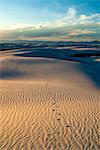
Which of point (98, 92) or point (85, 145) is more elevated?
point (98, 92)

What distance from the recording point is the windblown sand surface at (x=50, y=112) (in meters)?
9.09

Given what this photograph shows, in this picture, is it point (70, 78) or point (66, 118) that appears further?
point (70, 78)

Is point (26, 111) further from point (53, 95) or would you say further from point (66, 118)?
point (53, 95)

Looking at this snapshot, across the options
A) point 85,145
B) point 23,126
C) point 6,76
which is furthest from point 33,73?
point 85,145

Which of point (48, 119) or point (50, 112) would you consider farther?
point (50, 112)

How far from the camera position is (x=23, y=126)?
413 inches

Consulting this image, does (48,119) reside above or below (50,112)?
below

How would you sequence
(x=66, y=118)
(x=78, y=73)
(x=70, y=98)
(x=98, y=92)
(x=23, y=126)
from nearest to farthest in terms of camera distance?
(x=23, y=126) < (x=66, y=118) < (x=70, y=98) < (x=98, y=92) < (x=78, y=73)

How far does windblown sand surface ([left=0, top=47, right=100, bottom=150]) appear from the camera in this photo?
29.8 ft

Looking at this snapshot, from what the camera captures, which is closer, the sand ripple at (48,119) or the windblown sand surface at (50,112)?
the sand ripple at (48,119)

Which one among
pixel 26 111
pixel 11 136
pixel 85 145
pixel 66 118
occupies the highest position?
pixel 26 111

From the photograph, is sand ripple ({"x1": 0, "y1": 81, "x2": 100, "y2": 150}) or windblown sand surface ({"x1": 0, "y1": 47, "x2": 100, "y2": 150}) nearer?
sand ripple ({"x1": 0, "y1": 81, "x2": 100, "y2": 150})

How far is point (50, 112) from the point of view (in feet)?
40.9

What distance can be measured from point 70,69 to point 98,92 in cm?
870
